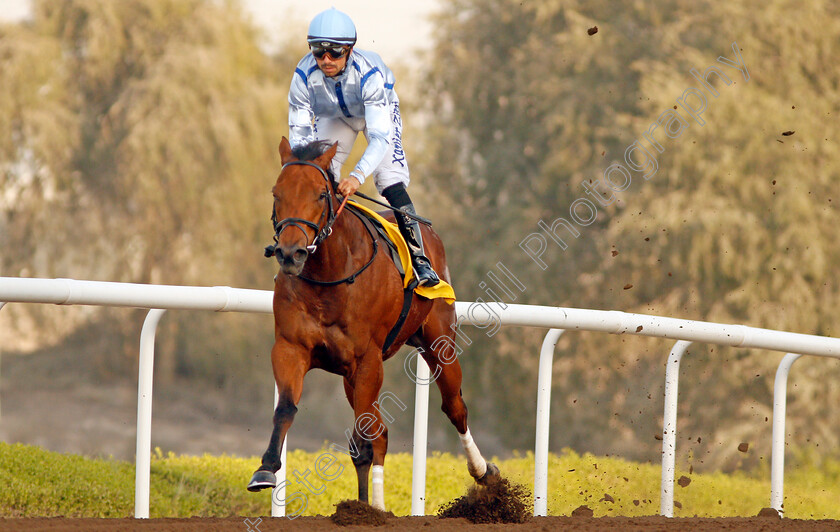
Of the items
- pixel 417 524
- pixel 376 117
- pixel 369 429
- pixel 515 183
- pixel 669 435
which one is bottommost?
pixel 417 524

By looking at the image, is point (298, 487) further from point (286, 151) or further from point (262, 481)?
point (286, 151)

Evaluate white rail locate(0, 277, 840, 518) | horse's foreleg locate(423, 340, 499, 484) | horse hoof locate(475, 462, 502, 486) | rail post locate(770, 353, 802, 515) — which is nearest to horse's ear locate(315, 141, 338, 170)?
white rail locate(0, 277, 840, 518)

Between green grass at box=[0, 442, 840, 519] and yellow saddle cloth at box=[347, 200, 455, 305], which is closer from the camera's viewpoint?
yellow saddle cloth at box=[347, 200, 455, 305]

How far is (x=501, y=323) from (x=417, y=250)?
0.67 metres

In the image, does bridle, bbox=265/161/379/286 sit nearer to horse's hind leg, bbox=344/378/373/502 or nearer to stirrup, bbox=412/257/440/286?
stirrup, bbox=412/257/440/286

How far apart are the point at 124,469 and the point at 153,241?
1386 cm

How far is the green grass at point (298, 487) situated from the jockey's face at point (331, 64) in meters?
2.04

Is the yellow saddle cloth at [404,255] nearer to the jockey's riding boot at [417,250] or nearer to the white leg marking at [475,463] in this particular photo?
the jockey's riding boot at [417,250]

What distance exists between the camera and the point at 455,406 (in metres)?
4.96

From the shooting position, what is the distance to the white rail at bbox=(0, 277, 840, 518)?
167 inches

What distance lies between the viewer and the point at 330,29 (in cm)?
406

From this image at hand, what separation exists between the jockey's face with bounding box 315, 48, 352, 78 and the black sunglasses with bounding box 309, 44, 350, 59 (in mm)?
10

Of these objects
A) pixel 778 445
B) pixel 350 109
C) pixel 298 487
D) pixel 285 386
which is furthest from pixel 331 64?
pixel 298 487

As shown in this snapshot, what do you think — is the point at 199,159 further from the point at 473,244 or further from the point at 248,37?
the point at 473,244
